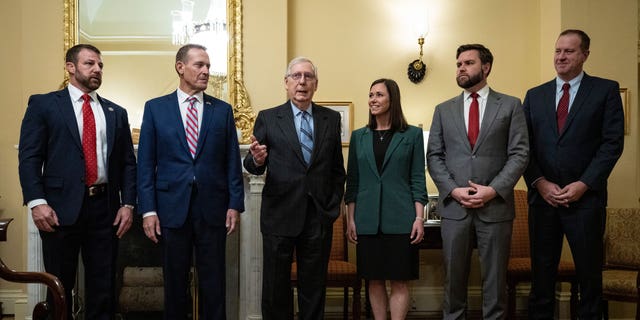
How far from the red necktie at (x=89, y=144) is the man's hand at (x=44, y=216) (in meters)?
0.21

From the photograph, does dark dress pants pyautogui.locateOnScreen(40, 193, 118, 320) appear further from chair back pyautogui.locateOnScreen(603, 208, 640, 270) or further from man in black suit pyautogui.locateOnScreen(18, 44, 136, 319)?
chair back pyautogui.locateOnScreen(603, 208, 640, 270)

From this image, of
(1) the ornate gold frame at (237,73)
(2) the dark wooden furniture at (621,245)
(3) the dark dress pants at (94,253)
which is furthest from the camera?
(1) the ornate gold frame at (237,73)

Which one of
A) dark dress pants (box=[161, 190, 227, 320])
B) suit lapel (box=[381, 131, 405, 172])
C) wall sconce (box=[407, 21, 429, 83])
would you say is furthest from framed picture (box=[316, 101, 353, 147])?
dark dress pants (box=[161, 190, 227, 320])

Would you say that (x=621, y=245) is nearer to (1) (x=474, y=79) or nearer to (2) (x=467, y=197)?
(2) (x=467, y=197)

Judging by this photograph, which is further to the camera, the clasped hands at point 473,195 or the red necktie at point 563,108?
the red necktie at point 563,108

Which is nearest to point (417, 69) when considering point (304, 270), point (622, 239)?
point (622, 239)

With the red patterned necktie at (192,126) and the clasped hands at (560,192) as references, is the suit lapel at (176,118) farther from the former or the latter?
the clasped hands at (560,192)

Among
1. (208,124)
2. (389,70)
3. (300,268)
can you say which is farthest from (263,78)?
(300,268)

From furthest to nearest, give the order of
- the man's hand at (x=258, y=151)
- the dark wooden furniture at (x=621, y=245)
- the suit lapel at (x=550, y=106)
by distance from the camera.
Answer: the dark wooden furniture at (x=621, y=245) < the suit lapel at (x=550, y=106) < the man's hand at (x=258, y=151)

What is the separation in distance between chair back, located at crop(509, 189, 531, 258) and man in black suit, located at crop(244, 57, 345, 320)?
1.90 metres

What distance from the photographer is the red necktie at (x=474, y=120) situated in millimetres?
2816

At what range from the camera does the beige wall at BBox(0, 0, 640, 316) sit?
3.99 m

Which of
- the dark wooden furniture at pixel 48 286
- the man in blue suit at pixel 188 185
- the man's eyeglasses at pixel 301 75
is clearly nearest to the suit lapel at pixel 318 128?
the man's eyeglasses at pixel 301 75

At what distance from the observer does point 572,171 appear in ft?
9.22
